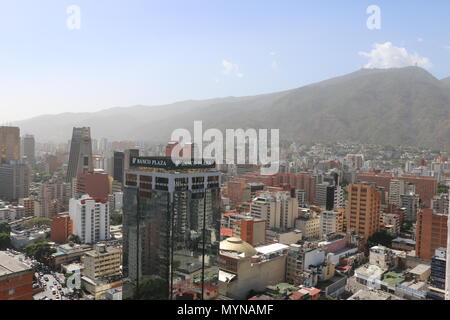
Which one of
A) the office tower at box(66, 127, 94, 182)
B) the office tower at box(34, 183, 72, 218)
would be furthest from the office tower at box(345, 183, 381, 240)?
the office tower at box(66, 127, 94, 182)

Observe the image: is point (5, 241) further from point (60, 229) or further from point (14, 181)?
point (14, 181)

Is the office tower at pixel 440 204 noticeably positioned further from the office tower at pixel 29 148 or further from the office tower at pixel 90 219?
the office tower at pixel 29 148

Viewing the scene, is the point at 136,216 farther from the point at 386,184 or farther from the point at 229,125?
the point at 229,125

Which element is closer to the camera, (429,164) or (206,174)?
(206,174)
